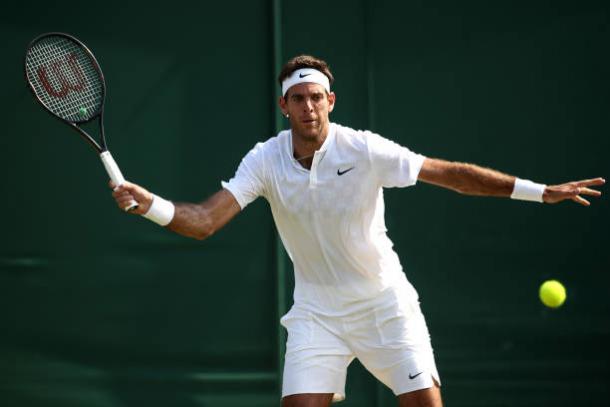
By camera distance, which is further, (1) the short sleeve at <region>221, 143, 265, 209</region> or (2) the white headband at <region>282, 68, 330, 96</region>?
(2) the white headband at <region>282, 68, 330, 96</region>

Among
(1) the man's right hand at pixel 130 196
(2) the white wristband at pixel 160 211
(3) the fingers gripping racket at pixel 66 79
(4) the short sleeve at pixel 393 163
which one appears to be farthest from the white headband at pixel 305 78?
(1) the man's right hand at pixel 130 196

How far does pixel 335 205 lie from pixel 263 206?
1.57 metres

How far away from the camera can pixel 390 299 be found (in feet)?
15.0

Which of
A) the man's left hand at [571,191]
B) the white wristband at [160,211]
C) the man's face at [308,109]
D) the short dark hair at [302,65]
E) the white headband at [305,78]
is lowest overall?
the white wristband at [160,211]

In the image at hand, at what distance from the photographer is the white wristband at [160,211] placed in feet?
12.9

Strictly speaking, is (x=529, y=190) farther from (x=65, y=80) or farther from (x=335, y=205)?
(x=65, y=80)

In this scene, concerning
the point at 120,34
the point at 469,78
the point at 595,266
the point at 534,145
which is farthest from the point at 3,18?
the point at 595,266

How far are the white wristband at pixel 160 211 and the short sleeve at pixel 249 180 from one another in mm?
444

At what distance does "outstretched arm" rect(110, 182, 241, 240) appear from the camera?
3802 millimetres

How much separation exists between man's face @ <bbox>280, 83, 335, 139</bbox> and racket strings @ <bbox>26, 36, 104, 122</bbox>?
32.9 inches

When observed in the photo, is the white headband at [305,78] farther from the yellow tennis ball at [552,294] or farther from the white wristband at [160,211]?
the yellow tennis ball at [552,294]

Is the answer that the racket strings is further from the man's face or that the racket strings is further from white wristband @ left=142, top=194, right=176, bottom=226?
the man's face

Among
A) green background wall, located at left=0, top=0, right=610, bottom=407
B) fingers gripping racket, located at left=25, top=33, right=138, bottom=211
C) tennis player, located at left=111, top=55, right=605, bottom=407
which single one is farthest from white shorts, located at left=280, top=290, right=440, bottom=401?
green background wall, located at left=0, top=0, right=610, bottom=407

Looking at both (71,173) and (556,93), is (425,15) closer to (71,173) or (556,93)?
(556,93)
